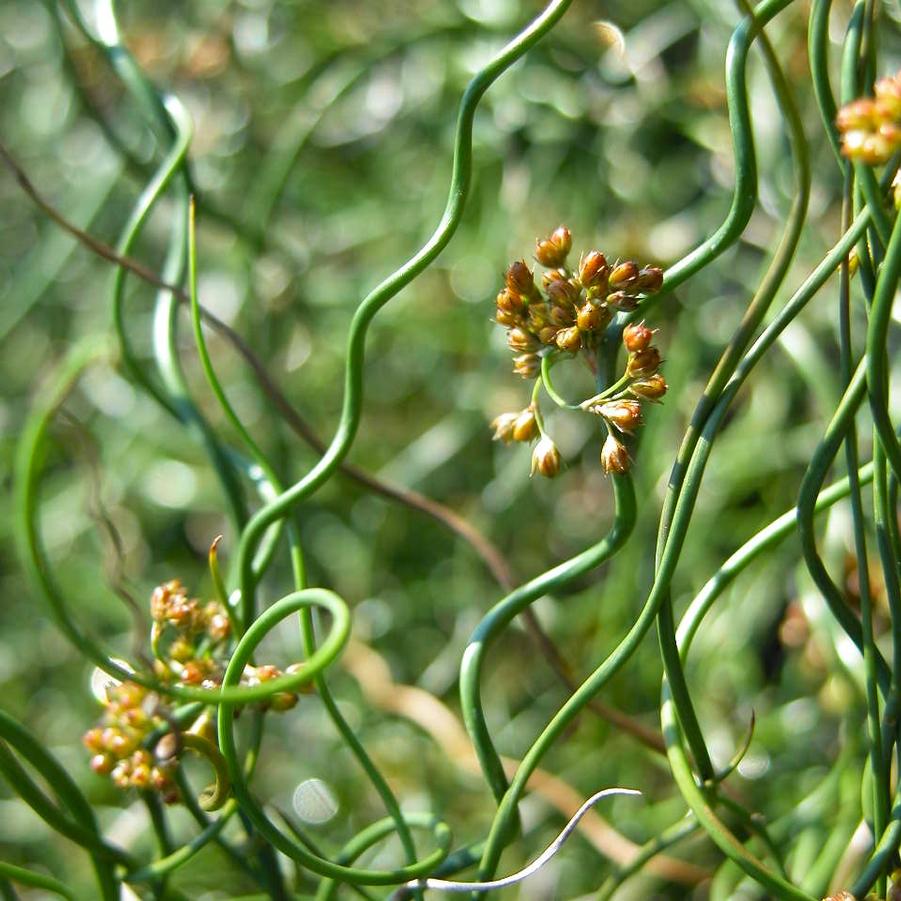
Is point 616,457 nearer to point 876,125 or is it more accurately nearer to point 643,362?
point 643,362

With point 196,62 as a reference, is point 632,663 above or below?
below

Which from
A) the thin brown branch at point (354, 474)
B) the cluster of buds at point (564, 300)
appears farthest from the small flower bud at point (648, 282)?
the thin brown branch at point (354, 474)

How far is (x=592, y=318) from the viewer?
444 mm

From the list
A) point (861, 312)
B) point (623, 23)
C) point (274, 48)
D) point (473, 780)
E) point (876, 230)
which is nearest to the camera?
point (876, 230)

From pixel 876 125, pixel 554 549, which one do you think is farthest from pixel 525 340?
pixel 554 549

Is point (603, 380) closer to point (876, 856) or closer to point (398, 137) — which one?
point (876, 856)

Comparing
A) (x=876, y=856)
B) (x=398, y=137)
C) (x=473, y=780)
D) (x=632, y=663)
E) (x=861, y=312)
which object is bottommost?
(x=473, y=780)

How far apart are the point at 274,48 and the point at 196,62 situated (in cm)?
9

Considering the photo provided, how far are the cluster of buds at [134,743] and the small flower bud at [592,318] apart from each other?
246 millimetres

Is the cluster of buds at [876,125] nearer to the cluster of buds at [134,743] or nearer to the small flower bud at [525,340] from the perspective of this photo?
the small flower bud at [525,340]

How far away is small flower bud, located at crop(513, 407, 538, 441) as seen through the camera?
48 centimetres

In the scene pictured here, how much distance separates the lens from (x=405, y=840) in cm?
51

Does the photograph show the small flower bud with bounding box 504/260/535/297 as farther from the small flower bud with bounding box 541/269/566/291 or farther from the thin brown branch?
the thin brown branch

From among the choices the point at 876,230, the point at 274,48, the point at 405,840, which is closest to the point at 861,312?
the point at 876,230
